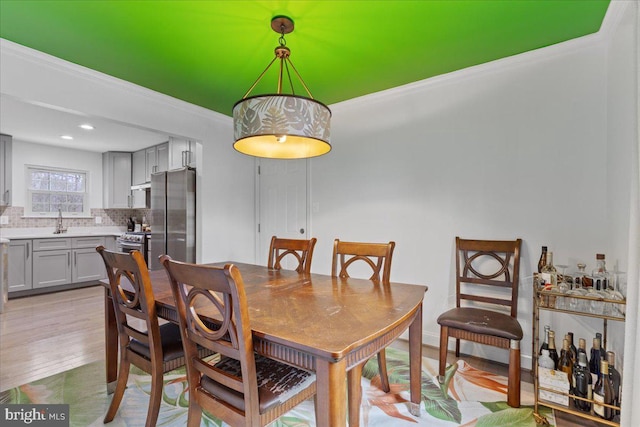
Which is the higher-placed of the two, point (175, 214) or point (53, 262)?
point (175, 214)

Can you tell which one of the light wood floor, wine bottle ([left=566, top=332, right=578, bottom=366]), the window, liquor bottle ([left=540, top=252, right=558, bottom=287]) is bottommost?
the light wood floor

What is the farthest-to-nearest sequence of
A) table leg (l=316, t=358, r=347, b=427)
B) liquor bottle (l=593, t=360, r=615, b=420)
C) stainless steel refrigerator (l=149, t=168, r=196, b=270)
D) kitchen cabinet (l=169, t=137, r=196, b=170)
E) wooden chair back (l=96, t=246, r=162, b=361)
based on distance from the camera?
kitchen cabinet (l=169, t=137, r=196, b=170), stainless steel refrigerator (l=149, t=168, r=196, b=270), liquor bottle (l=593, t=360, r=615, b=420), wooden chair back (l=96, t=246, r=162, b=361), table leg (l=316, t=358, r=347, b=427)

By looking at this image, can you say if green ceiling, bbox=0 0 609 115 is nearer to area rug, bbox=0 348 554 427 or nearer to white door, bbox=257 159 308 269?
white door, bbox=257 159 308 269

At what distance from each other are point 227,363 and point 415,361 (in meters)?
1.03

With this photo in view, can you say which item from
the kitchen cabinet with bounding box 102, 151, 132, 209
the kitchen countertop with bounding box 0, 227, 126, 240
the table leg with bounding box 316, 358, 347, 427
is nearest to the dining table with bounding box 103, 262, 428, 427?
the table leg with bounding box 316, 358, 347, 427

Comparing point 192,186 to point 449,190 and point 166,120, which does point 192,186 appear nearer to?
point 166,120

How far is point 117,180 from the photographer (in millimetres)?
5336

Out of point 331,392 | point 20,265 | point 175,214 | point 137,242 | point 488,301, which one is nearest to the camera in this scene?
point 331,392

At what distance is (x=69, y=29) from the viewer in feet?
6.53

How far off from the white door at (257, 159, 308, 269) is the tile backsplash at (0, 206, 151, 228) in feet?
8.97

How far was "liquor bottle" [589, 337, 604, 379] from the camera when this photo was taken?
170 cm

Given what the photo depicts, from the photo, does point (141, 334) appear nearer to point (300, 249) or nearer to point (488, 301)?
point (300, 249)

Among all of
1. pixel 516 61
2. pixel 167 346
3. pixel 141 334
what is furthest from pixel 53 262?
pixel 516 61

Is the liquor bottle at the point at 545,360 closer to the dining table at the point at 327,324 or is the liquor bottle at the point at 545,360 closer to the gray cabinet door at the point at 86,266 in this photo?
the dining table at the point at 327,324
